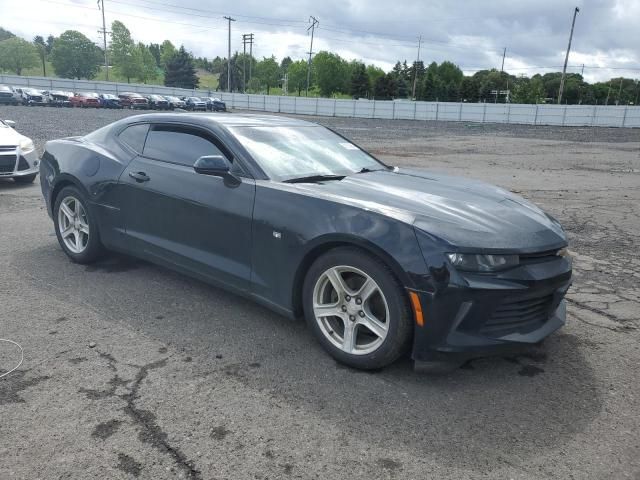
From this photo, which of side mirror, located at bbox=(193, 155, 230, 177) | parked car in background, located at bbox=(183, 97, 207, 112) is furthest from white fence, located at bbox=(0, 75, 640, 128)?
side mirror, located at bbox=(193, 155, 230, 177)

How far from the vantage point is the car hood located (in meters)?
2.99

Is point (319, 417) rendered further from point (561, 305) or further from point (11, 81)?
A: point (11, 81)

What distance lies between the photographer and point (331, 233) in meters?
3.18

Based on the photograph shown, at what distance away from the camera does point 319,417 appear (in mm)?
2730

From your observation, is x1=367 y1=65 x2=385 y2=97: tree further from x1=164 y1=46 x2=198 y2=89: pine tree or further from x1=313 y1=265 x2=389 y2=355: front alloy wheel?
x1=313 y1=265 x2=389 y2=355: front alloy wheel

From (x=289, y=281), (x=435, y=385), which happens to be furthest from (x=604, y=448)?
(x=289, y=281)


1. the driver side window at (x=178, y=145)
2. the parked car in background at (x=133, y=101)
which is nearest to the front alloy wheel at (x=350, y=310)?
the driver side window at (x=178, y=145)

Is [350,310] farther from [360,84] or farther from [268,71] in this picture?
[268,71]

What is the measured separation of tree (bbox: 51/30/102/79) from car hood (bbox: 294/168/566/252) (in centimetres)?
12919

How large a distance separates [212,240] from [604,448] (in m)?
2.72

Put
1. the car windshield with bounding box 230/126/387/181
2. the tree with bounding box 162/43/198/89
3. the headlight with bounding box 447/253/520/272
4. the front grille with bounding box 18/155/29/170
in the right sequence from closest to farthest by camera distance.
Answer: the headlight with bounding box 447/253/520/272, the car windshield with bounding box 230/126/387/181, the front grille with bounding box 18/155/29/170, the tree with bounding box 162/43/198/89

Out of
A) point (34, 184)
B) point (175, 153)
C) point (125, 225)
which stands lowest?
point (34, 184)

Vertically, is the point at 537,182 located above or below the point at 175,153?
below

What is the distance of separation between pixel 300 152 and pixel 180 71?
112460 millimetres
